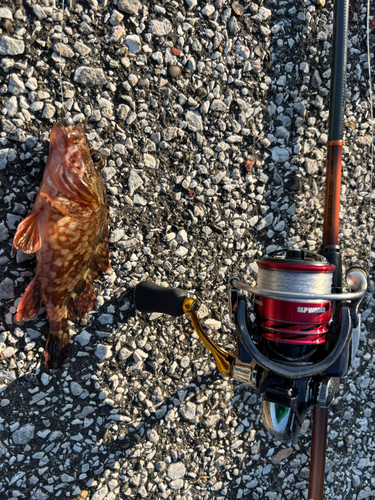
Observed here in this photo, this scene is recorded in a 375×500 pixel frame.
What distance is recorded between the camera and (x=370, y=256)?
222 cm

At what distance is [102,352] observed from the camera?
1.83m

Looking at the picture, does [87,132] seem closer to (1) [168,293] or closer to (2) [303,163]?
(1) [168,293]

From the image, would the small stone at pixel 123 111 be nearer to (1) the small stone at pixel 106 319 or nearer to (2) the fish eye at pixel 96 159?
(2) the fish eye at pixel 96 159

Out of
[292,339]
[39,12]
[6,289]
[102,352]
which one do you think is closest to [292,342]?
[292,339]

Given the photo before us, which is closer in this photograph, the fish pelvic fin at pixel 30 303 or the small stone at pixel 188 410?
the fish pelvic fin at pixel 30 303

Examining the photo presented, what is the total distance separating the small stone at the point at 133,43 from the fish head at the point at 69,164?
21.5 inches

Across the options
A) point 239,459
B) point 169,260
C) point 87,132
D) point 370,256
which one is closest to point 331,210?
point 370,256

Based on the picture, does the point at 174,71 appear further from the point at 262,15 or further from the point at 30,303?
the point at 30,303

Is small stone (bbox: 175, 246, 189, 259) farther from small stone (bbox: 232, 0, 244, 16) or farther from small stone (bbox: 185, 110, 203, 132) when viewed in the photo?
small stone (bbox: 232, 0, 244, 16)

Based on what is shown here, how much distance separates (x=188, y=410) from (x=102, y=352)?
0.59m

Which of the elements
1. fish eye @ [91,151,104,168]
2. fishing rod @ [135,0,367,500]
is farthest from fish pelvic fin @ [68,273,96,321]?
fish eye @ [91,151,104,168]

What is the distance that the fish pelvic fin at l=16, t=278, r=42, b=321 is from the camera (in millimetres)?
1586

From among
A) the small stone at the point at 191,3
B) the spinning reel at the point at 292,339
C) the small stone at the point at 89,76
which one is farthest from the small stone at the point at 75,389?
the small stone at the point at 191,3

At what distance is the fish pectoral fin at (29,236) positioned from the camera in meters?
1.49
